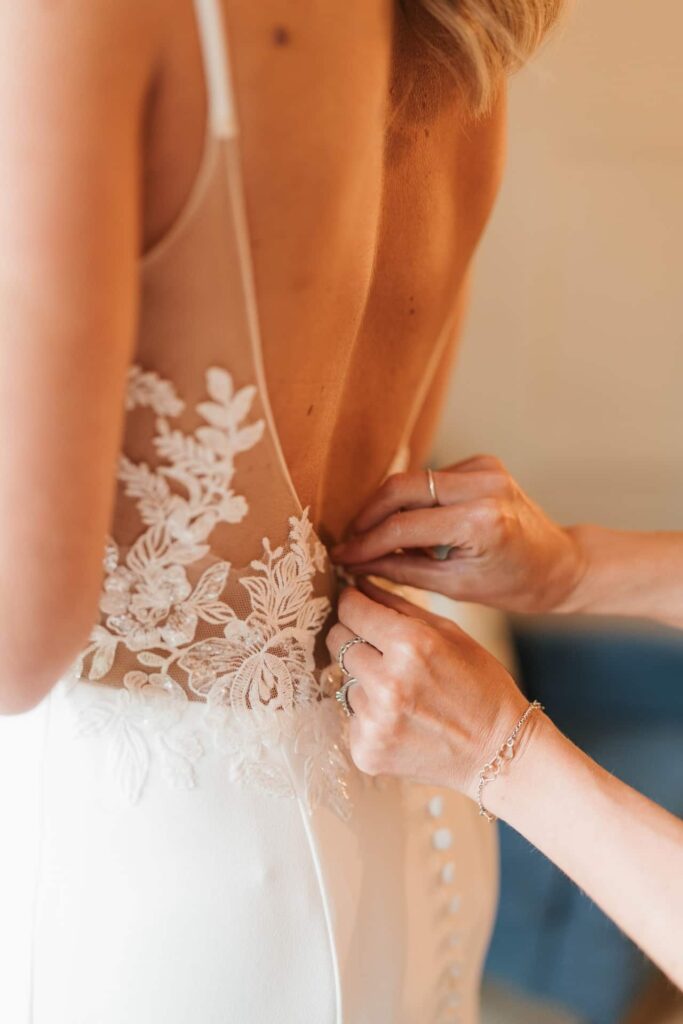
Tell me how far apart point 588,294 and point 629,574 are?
3.41 feet

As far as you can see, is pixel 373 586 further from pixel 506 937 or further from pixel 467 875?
pixel 506 937

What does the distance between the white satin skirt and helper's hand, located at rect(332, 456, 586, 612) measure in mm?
185

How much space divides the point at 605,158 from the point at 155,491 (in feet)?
4.72

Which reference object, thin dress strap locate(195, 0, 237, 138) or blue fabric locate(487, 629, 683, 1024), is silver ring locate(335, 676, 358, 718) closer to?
thin dress strap locate(195, 0, 237, 138)

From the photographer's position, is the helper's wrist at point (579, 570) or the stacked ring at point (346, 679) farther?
the helper's wrist at point (579, 570)

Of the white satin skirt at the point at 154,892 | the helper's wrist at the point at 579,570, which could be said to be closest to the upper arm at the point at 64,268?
the white satin skirt at the point at 154,892

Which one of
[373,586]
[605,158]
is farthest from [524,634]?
[373,586]

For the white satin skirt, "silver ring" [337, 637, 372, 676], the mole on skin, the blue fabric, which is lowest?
the blue fabric

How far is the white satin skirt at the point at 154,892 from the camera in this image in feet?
2.16

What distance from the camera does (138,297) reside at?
49cm

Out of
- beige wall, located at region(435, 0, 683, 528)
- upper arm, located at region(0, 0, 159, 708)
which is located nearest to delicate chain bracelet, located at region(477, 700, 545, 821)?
upper arm, located at region(0, 0, 159, 708)

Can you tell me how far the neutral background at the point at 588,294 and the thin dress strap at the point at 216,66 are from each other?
1.23m

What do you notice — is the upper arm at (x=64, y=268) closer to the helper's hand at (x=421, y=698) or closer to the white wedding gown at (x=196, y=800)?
the white wedding gown at (x=196, y=800)

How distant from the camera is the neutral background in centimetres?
160
